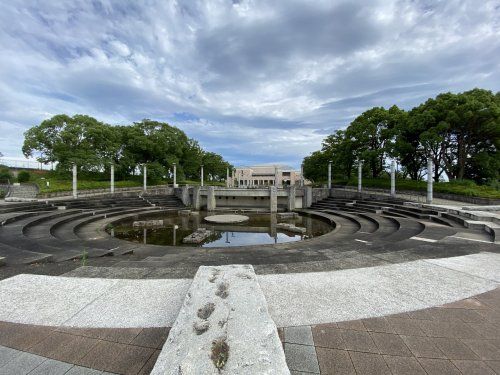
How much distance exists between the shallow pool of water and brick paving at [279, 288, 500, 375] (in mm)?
9468

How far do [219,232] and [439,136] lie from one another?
76.0 feet

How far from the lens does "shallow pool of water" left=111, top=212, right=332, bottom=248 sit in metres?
12.8

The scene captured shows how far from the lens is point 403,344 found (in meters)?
2.78

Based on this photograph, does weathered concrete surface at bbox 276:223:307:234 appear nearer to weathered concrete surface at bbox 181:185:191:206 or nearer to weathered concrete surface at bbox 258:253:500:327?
weathered concrete surface at bbox 258:253:500:327

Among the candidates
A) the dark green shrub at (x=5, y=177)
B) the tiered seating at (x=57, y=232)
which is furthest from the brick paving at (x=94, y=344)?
the dark green shrub at (x=5, y=177)

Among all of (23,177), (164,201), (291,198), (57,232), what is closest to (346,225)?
(291,198)

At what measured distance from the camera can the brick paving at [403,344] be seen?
2412mm

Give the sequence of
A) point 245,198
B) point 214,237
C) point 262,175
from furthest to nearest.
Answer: point 262,175 → point 245,198 → point 214,237

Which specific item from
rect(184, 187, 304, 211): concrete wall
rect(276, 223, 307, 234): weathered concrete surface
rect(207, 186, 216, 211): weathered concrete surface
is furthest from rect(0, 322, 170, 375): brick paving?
rect(184, 187, 304, 211): concrete wall

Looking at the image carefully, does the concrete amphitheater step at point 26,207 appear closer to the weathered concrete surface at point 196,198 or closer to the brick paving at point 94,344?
the weathered concrete surface at point 196,198

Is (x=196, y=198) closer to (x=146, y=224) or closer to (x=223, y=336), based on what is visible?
(x=146, y=224)

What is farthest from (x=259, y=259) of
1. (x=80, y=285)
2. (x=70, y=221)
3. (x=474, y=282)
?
(x=70, y=221)

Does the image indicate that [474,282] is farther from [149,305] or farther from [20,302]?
[20,302]

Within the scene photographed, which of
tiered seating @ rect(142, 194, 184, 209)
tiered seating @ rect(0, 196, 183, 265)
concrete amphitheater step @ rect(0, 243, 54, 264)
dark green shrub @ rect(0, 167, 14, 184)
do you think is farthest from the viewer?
dark green shrub @ rect(0, 167, 14, 184)
